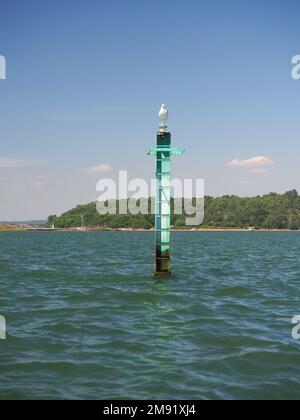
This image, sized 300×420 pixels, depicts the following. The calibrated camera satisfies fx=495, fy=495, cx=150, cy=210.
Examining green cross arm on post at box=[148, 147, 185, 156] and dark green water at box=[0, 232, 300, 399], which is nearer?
dark green water at box=[0, 232, 300, 399]

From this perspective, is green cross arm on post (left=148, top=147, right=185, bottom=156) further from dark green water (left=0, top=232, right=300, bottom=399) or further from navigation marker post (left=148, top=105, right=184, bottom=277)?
dark green water (left=0, top=232, right=300, bottom=399)

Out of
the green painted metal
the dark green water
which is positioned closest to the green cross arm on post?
the green painted metal

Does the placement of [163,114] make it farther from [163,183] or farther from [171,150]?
[163,183]

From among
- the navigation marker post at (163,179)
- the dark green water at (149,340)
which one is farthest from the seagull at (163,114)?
the dark green water at (149,340)

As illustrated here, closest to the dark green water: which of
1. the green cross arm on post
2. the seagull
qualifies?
the green cross arm on post

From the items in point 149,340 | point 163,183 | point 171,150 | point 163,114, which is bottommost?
point 149,340

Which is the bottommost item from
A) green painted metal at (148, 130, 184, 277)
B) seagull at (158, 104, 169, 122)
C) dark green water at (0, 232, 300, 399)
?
dark green water at (0, 232, 300, 399)

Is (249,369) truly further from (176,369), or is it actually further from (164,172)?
(164,172)

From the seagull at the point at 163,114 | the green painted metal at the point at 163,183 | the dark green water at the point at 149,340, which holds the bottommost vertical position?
the dark green water at the point at 149,340

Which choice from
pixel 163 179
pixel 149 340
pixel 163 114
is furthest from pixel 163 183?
pixel 149 340

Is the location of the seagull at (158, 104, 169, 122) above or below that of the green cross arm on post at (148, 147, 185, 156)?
above

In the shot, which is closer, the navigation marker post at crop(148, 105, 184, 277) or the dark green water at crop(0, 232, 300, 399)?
the dark green water at crop(0, 232, 300, 399)

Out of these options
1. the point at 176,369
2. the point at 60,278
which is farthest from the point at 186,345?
the point at 60,278

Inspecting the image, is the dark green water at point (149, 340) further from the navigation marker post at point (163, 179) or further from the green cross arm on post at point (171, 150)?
the green cross arm on post at point (171, 150)
